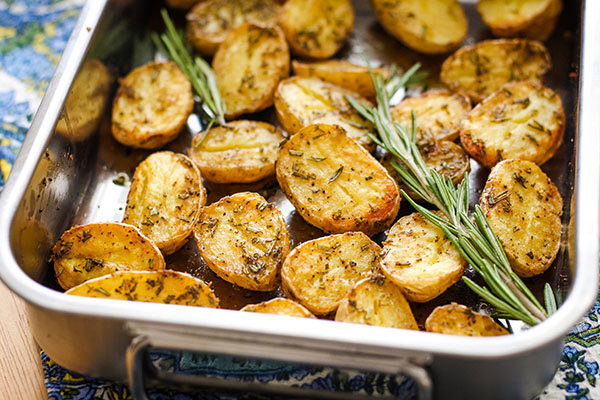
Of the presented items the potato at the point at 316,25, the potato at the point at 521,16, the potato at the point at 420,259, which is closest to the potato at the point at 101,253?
the potato at the point at 420,259

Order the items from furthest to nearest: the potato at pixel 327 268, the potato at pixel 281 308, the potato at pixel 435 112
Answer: the potato at pixel 435 112, the potato at pixel 327 268, the potato at pixel 281 308

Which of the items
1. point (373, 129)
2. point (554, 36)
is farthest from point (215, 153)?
point (554, 36)

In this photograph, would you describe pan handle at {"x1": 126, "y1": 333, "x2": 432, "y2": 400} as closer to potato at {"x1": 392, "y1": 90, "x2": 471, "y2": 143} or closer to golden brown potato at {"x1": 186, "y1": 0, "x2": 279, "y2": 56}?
potato at {"x1": 392, "y1": 90, "x2": 471, "y2": 143}

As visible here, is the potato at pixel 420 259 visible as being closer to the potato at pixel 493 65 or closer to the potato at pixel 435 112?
the potato at pixel 435 112

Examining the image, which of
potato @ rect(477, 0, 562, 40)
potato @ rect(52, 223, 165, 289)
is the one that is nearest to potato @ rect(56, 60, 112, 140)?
potato @ rect(52, 223, 165, 289)

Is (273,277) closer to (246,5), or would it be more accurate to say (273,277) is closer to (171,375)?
(171,375)

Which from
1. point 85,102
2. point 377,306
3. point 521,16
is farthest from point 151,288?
point 521,16

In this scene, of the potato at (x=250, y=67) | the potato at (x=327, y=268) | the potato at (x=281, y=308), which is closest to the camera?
the potato at (x=281, y=308)
